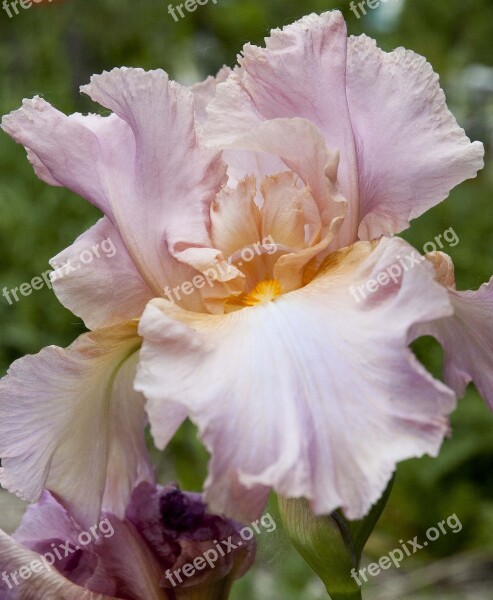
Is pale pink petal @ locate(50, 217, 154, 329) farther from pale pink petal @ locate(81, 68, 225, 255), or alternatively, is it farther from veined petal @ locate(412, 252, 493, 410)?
veined petal @ locate(412, 252, 493, 410)

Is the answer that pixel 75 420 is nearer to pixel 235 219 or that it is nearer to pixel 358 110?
pixel 235 219

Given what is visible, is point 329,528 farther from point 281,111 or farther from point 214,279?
point 281,111

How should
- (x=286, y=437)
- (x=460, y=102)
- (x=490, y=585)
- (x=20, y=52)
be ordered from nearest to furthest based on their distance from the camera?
1. (x=286, y=437)
2. (x=490, y=585)
3. (x=460, y=102)
4. (x=20, y=52)

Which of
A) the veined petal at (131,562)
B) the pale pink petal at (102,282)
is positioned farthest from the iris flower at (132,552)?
the pale pink petal at (102,282)

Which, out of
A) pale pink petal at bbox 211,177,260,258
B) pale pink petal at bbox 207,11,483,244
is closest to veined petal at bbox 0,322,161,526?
pale pink petal at bbox 211,177,260,258

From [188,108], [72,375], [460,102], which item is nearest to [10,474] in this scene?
[72,375]

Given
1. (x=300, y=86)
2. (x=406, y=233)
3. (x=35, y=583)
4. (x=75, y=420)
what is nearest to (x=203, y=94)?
(x=300, y=86)
